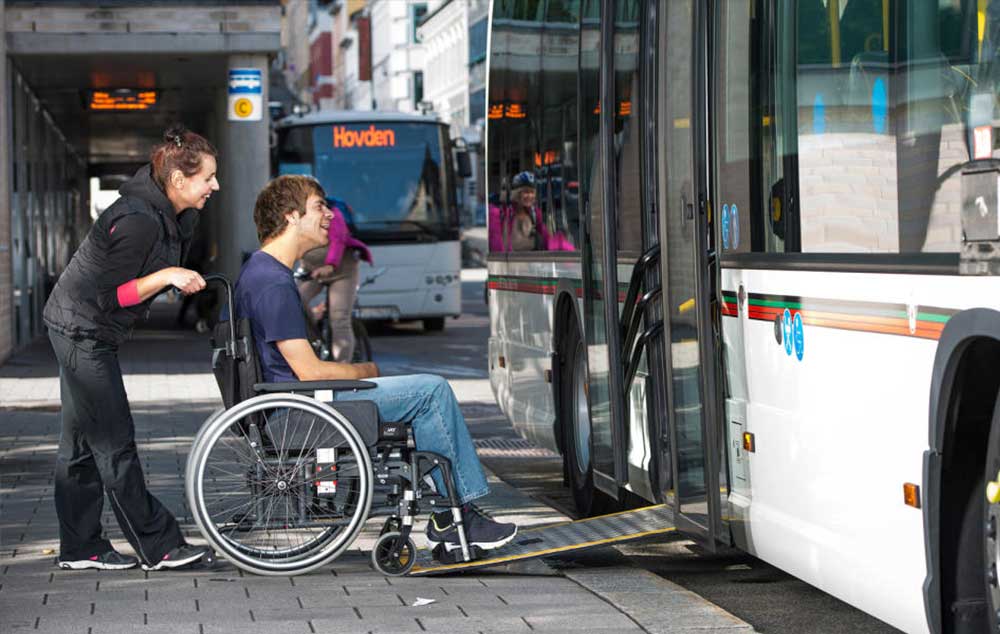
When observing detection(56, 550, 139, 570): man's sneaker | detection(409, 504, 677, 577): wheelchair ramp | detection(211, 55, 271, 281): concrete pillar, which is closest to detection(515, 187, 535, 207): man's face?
detection(409, 504, 677, 577): wheelchair ramp

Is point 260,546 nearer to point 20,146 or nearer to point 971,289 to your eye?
point 971,289

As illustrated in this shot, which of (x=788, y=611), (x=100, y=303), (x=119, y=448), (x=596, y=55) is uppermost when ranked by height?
(x=596, y=55)

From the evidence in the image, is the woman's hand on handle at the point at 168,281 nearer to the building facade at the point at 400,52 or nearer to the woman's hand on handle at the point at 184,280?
the woman's hand on handle at the point at 184,280

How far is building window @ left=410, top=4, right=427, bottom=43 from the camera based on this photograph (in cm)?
11250

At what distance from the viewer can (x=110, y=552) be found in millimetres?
7598

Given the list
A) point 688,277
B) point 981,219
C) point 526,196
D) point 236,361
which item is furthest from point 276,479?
point 526,196

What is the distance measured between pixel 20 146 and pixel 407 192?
588cm

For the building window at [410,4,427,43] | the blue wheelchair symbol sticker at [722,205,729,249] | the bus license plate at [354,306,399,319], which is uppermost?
the building window at [410,4,427,43]

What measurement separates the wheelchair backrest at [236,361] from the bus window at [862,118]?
78.7 inches

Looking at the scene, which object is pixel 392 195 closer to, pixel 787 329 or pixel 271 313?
pixel 271 313

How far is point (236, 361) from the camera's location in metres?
7.41

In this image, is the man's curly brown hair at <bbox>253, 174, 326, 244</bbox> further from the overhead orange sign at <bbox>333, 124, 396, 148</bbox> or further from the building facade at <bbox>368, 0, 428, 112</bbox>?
the building facade at <bbox>368, 0, 428, 112</bbox>

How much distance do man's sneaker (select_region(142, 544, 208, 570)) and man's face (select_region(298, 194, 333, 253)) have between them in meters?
1.29

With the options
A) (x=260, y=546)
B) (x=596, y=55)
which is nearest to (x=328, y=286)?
(x=596, y=55)
